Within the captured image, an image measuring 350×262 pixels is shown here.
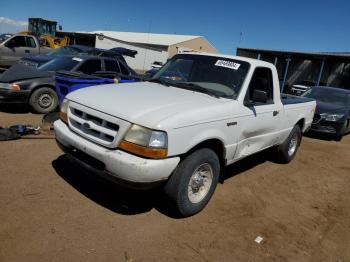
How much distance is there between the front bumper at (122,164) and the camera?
3.29m

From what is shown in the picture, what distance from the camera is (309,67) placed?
3803 cm

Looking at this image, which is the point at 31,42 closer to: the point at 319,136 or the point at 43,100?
the point at 43,100

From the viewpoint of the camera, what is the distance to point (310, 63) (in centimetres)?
3800

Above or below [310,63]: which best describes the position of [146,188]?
below

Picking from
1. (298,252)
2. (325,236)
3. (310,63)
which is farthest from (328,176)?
(310,63)

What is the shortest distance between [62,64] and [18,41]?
770cm

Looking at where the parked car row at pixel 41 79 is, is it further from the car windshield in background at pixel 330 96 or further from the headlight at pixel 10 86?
the car windshield in background at pixel 330 96

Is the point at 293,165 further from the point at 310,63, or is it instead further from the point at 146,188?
the point at 310,63

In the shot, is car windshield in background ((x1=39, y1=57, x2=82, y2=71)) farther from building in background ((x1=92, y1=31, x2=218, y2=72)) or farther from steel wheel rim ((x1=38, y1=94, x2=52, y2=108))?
building in background ((x1=92, y1=31, x2=218, y2=72))

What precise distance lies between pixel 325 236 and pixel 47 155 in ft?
13.7

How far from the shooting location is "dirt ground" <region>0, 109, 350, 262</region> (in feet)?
10.6

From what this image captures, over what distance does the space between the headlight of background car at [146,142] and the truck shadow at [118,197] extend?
0.62m

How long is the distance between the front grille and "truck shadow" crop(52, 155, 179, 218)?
436 mm

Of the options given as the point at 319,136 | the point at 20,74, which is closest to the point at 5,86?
the point at 20,74
